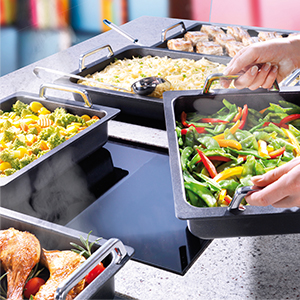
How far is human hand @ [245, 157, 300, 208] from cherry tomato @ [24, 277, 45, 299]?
0.38 meters

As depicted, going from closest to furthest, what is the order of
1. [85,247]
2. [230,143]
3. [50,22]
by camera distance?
[50,22] → [85,247] → [230,143]

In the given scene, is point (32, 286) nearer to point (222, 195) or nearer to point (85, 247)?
point (85, 247)

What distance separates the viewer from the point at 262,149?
861 mm

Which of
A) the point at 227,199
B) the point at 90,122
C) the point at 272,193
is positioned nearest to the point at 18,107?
the point at 90,122

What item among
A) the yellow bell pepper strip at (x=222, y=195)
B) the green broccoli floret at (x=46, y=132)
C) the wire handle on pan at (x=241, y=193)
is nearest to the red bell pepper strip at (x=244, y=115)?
the yellow bell pepper strip at (x=222, y=195)

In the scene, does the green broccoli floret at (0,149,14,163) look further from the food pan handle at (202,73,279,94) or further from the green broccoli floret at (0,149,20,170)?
the food pan handle at (202,73,279,94)

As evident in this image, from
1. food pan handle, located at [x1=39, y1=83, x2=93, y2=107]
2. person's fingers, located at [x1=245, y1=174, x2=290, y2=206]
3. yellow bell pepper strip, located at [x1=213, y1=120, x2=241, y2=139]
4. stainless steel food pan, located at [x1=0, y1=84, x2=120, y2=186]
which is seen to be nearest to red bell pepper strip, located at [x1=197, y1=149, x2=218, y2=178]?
yellow bell pepper strip, located at [x1=213, y1=120, x2=241, y2=139]

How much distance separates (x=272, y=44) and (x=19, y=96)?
81cm

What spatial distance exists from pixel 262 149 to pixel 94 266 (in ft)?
1.72

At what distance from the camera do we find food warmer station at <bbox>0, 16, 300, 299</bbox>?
2.11 ft

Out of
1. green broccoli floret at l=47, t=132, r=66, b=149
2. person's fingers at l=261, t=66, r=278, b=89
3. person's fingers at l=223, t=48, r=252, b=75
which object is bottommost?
green broccoli floret at l=47, t=132, r=66, b=149

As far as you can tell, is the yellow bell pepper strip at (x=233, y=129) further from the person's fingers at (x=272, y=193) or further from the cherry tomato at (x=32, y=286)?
the cherry tomato at (x=32, y=286)

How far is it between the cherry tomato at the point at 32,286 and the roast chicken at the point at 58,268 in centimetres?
2

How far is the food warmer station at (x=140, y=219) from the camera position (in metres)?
0.64
